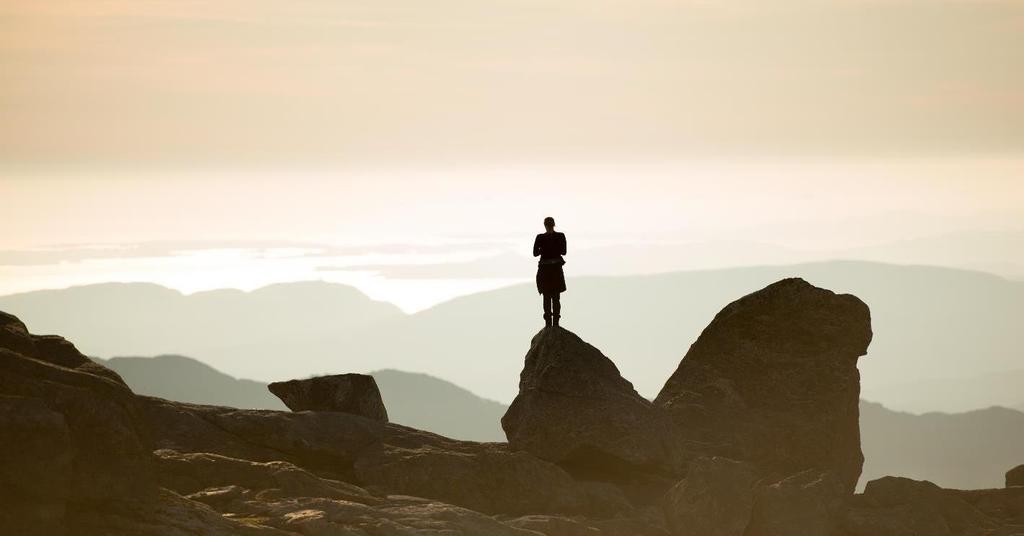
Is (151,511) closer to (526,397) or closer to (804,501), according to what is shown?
(526,397)

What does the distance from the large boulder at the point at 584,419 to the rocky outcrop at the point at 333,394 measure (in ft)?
19.0

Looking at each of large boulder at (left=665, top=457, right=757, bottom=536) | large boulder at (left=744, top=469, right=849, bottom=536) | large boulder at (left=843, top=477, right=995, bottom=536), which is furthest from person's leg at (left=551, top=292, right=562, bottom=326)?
large boulder at (left=843, top=477, right=995, bottom=536)

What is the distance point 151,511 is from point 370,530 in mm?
6254

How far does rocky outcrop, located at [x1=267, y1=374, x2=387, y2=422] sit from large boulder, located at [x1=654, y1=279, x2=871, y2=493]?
15.1 m

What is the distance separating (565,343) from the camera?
169ft

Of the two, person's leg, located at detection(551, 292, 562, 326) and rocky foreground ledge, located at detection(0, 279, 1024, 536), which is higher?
person's leg, located at detection(551, 292, 562, 326)

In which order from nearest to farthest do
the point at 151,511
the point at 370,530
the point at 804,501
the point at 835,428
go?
the point at 151,511
the point at 370,530
the point at 804,501
the point at 835,428

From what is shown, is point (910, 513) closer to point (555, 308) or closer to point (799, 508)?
point (799, 508)

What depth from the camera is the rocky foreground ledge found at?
34.1 metres

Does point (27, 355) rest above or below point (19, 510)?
above

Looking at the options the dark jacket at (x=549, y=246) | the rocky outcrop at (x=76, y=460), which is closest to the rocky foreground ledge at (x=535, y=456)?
the rocky outcrop at (x=76, y=460)

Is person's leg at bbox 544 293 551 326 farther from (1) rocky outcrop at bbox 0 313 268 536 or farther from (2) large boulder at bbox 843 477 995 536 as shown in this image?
(1) rocky outcrop at bbox 0 313 268 536

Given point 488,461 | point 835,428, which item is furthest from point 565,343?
point 835,428

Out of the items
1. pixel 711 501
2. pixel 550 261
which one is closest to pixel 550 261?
pixel 550 261
